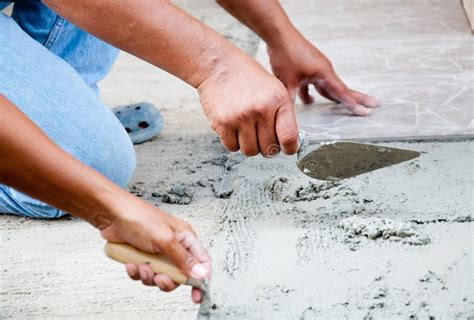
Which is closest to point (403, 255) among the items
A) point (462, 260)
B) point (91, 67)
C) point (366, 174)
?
point (462, 260)

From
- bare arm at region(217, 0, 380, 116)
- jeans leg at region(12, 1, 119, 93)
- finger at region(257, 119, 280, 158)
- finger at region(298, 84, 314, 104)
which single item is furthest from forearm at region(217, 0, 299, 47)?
finger at region(257, 119, 280, 158)

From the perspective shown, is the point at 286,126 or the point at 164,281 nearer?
the point at 164,281

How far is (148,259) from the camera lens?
146 centimetres

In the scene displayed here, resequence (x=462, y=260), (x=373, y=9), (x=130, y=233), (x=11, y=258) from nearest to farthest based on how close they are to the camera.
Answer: (x=130, y=233)
(x=462, y=260)
(x=11, y=258)
(x=373, y=9)

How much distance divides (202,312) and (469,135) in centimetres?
114

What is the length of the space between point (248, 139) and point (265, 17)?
2.32 feet

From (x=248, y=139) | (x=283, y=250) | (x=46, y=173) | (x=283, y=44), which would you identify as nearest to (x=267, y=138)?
(x=248, y=139)

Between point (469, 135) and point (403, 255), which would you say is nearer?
point (403, 255)

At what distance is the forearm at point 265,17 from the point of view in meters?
2.44

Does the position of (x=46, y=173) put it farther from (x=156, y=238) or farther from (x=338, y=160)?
(x=338, y=160)

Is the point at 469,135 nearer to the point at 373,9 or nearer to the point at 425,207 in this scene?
the point at 425,207

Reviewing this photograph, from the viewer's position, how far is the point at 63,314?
181 cm

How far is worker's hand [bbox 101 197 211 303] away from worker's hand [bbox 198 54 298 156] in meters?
0.39

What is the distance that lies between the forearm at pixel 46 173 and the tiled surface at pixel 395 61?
1.25 metres
